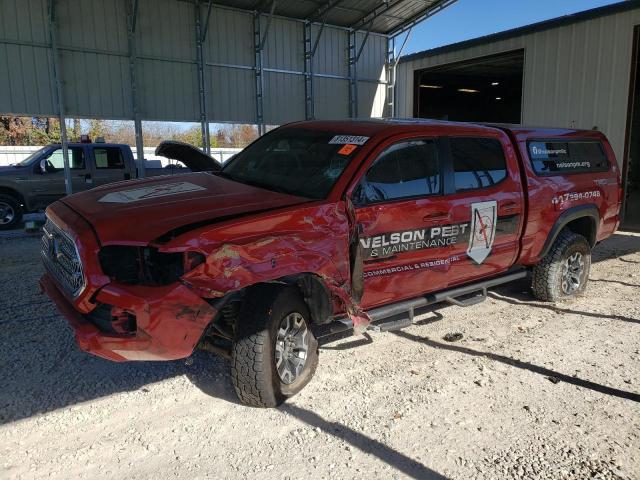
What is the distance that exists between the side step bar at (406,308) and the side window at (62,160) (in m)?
10.1

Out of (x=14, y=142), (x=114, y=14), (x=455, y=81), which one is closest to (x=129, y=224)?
(x=114, y=14)

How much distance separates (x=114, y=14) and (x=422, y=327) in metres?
11.7

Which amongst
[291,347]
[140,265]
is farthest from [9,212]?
[291,347]

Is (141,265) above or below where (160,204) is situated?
below

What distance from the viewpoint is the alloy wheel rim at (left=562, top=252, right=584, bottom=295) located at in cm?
569

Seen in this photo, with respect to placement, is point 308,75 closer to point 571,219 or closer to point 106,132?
point 571,219

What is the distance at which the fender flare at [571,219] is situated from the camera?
525cm

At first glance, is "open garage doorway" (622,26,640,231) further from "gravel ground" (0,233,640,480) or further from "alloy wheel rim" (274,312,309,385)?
"alloy wheel rim" (274,312,309,385)

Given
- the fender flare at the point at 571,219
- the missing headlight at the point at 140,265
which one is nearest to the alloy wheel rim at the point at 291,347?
the missing headlight at the point at 140,265

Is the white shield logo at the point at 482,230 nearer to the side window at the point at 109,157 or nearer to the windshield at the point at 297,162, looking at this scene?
the windshield at the point at 297,162

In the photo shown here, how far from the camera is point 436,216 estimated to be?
13.3 feet

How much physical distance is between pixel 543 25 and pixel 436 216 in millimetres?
9999

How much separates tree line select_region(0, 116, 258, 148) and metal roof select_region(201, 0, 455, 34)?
11.6 metres

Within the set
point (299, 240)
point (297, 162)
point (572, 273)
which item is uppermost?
point (297, 162)
